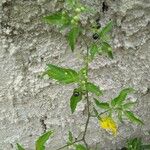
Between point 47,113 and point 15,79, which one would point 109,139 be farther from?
point 15,79

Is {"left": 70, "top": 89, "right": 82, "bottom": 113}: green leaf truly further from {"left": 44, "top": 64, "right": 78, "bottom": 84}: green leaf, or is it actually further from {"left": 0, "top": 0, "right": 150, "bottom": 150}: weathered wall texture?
{"left": 0, "top": 0, "right": 150, "bottom": 150}: weathered wall texture

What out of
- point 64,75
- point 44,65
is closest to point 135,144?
point 44,65

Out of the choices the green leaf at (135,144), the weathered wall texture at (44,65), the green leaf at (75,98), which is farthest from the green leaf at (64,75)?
the green leaf at (135,144)

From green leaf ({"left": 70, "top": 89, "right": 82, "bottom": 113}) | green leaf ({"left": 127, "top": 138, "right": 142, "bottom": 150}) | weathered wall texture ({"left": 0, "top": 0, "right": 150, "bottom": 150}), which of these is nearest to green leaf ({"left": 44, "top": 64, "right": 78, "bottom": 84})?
green leaf ({"left": 70, "top": 89, "right": 82, "bottom": 113})

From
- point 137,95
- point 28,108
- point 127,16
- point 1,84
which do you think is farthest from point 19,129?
point 127,16

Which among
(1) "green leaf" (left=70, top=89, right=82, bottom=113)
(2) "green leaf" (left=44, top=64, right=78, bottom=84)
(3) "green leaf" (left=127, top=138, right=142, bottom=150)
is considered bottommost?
(3) "green leaf" (left=127, top=138, right=142, bottom=150)

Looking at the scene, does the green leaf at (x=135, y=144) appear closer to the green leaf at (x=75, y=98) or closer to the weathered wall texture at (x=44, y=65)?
the weathered wall texture at (x=44, y=65)

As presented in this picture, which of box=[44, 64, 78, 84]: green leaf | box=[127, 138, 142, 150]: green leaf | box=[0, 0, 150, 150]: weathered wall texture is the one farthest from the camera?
box=[127, 138, 142, 150]: green leaf

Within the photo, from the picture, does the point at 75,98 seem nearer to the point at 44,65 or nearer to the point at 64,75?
the point at 64,75
